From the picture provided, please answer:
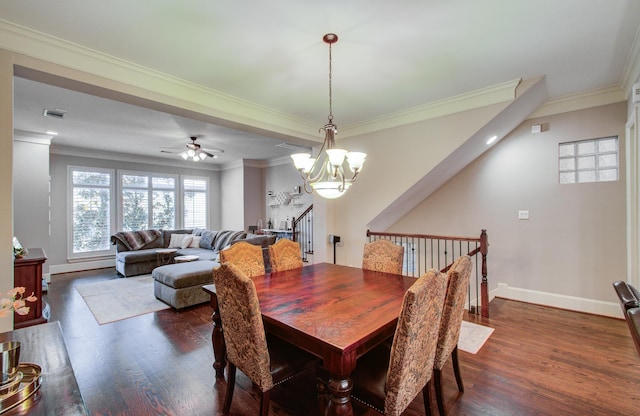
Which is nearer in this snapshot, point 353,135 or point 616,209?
point 616,209

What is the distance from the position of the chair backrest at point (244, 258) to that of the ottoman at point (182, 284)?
5.45ft

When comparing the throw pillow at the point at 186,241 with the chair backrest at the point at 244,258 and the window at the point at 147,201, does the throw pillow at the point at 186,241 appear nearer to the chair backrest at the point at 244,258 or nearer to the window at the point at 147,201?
the window at the point at 147,201

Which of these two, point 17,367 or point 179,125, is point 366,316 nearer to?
point 17,367

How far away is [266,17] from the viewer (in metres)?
2.06

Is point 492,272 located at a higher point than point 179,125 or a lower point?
lower

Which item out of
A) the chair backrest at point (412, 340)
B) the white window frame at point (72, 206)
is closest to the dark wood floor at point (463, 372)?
the chair backrest at point (412, 340)

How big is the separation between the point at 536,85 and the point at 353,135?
2.37m

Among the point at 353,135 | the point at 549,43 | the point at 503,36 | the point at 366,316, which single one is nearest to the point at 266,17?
the point at 503,36

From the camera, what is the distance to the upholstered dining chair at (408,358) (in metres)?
1.39

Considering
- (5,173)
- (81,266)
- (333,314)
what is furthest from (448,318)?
(81,266)

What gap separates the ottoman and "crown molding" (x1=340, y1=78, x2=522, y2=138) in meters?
3.15

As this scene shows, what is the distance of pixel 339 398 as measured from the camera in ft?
4.69

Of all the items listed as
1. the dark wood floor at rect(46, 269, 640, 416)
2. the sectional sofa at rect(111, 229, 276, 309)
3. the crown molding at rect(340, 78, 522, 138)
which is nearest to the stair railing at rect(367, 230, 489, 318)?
the dark wood floor at rect(46, 269, 640, 416)

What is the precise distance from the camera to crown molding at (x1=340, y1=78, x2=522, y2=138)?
10.6 ft
